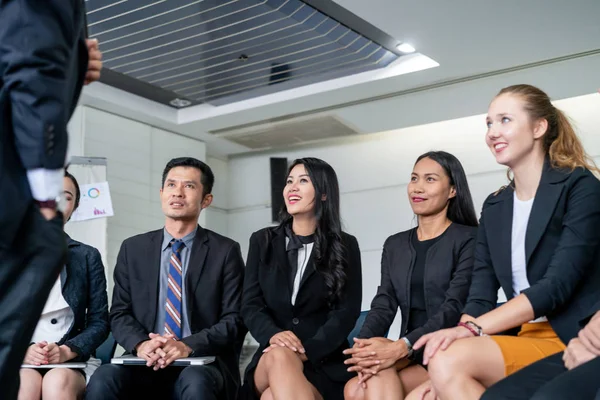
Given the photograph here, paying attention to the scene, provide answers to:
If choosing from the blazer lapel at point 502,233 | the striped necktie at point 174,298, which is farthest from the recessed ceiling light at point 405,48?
the blazer lapel at point 502,233

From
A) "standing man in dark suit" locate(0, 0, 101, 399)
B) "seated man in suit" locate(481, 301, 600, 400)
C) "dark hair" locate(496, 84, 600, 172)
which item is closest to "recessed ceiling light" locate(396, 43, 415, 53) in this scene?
"dark hair" locate(496, 84, 600, 172)

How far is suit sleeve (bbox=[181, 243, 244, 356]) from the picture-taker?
3.09 meters

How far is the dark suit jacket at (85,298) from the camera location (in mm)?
3194

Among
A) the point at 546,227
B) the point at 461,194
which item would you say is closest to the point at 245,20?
the point at 461,194

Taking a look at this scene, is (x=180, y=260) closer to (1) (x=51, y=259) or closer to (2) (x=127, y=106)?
(1) (x=51, y=259)

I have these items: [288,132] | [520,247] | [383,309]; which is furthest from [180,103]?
[520,247]

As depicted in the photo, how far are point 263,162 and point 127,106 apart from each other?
213 centimetres

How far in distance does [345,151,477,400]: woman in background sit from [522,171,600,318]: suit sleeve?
64 cm

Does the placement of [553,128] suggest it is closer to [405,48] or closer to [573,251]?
[573,251]

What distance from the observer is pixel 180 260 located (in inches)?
133

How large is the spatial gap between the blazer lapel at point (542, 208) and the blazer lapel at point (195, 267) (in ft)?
5.15

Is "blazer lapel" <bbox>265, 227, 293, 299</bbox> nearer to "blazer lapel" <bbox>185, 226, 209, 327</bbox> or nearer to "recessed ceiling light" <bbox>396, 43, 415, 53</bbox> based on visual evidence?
"blazer lapel" <bbox>185, 226, 209, 327</bbox>

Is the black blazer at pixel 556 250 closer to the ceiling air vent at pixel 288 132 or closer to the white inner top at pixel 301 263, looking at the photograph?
the white inner top at pixel 301 263

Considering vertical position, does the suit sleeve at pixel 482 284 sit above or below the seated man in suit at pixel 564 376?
above
